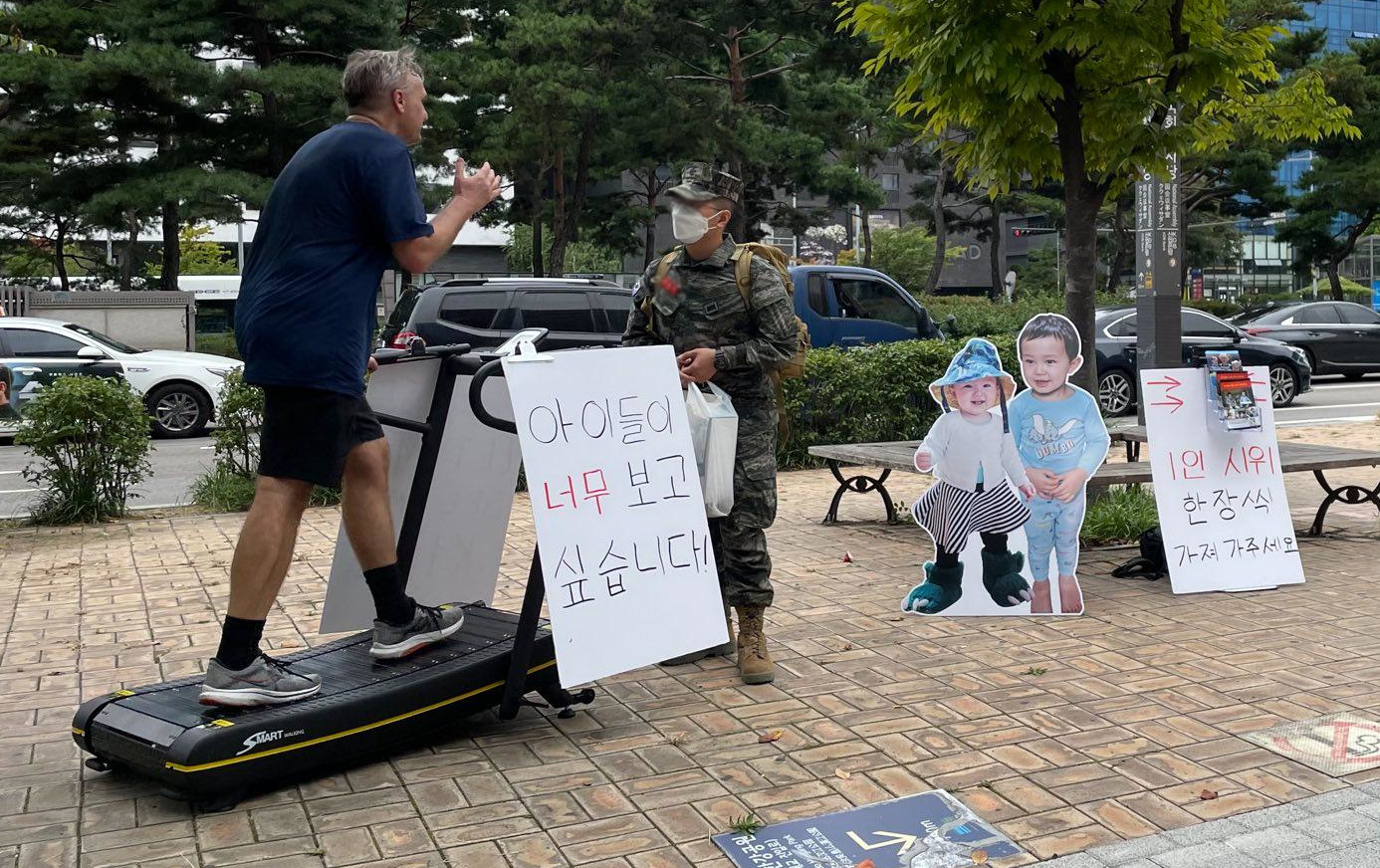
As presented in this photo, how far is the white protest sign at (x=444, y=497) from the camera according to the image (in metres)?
4.88

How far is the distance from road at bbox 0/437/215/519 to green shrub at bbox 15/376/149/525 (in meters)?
0.75

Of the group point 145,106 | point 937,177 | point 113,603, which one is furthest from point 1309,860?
point 937,177

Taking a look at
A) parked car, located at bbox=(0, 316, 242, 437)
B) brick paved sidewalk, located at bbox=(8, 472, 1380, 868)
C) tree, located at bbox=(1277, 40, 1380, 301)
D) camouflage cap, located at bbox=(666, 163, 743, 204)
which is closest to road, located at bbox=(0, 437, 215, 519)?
parked car, located at bbox=(0, 316, 242, 437)

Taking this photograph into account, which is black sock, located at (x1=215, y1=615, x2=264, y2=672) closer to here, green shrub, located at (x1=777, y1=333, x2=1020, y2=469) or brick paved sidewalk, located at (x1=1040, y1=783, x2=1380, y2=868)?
brick paved sidewalk, located at (x1=1040, y1=783, x2=1380, y2=868)

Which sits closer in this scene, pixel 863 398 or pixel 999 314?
pixel 863 398

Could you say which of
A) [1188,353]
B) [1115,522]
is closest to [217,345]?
[1188,353]

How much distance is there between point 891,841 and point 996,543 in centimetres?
276

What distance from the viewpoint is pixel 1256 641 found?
5.75 metres

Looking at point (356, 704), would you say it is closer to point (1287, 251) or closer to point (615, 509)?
point (615, 509)

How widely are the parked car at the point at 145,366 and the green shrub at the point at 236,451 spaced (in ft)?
20.5

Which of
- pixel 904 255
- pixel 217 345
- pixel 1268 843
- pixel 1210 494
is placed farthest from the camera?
pixel 904 255

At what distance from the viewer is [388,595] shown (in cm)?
450

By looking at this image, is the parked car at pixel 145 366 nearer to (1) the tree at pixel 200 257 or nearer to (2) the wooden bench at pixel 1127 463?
(2) the wooden bench at pixel 1127 463

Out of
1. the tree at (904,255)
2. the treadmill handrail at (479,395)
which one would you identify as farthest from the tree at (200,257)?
the treadmill handrail at (479,395)
